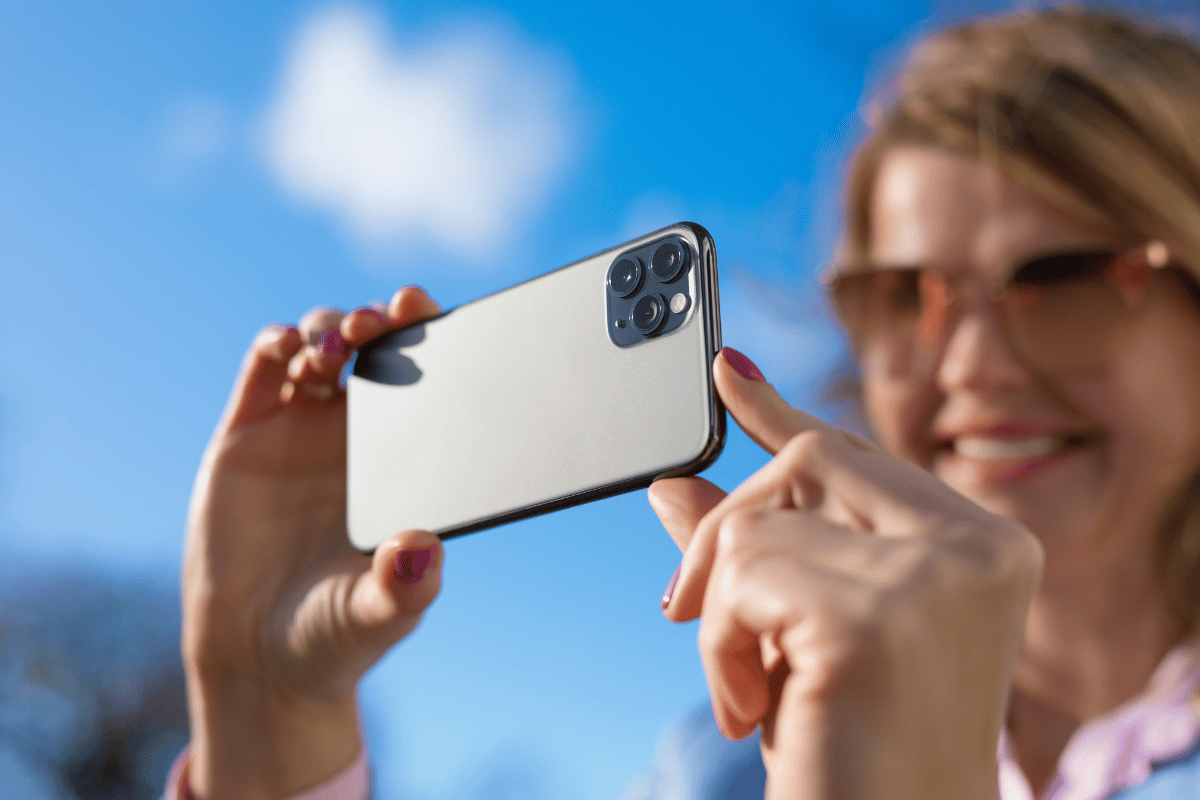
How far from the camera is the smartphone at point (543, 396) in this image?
1.39 meters

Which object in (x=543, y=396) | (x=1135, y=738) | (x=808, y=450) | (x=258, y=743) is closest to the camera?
(x=808, y=450)

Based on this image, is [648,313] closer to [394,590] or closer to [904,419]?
[394,590]

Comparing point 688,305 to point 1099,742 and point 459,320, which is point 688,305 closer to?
point 459,320

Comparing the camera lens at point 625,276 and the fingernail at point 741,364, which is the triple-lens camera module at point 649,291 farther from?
the fingernail at point 741,364

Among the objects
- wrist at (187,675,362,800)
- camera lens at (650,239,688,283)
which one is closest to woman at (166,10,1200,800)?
wrist at (187,675,362,800)

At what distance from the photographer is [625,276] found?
151 centimetres

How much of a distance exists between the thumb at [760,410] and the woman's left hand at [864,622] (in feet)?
0.19

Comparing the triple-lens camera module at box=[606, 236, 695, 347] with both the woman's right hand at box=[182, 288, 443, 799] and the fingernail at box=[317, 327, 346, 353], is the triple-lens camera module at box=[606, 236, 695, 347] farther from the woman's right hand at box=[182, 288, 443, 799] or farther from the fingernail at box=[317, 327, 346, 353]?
the fingernail at box=[317, 327, 346, 353]

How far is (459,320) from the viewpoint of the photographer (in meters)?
1.90

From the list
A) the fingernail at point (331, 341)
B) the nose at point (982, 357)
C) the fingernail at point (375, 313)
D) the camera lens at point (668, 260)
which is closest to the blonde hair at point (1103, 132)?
the nose at point (982, 357)

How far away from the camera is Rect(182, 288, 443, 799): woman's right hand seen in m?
2.14

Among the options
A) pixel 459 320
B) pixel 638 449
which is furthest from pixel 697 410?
pixel 459 320

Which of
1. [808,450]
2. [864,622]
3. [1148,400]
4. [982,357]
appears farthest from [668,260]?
[1148,400]

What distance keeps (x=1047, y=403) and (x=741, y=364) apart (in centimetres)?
167
